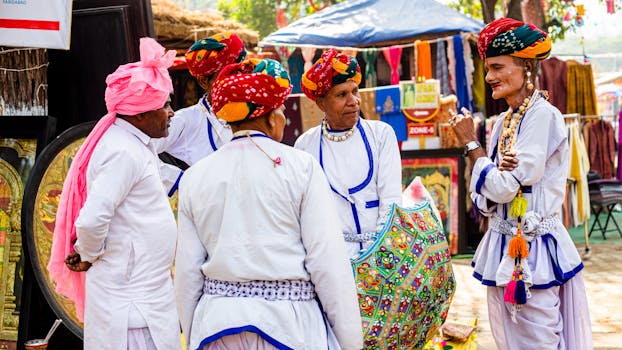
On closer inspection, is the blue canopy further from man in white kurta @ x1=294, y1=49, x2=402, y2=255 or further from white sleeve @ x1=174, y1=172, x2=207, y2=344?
white sleeve @ x1=174, y1=172, x2=207, y2=344

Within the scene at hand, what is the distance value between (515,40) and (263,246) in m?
2.06

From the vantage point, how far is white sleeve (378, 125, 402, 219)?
14.0 ft

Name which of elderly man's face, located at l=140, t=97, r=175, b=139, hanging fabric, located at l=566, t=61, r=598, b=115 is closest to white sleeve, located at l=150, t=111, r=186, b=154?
A: elderly man's face, located at l=140, t=97, r=175, b=139

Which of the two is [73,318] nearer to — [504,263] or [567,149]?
[504,263]

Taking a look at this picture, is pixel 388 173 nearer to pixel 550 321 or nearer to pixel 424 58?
pixel 550 321

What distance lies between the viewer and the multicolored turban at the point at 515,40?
4117 millimetres

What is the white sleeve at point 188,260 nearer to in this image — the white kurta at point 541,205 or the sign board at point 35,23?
the white kurta at point 541,205

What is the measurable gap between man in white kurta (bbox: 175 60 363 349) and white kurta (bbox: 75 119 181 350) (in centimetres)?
63

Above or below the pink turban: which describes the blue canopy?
above

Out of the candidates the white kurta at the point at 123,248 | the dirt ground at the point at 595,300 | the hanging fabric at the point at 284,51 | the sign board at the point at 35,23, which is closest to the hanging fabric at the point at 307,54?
the hanging fabric at the point at 284,51

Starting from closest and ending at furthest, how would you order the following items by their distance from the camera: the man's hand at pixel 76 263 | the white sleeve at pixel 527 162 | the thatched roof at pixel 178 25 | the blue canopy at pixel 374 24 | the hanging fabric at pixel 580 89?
the man's hand at pixel 76 263 < the white sleeve at pixel 527 162 < the thatched roof at pixel 178 25 < the blue canopy at pixel 374 24 < the hanging fabric at pixel 580 89

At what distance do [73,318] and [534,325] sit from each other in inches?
109

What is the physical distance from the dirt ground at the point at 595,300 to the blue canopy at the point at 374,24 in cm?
391

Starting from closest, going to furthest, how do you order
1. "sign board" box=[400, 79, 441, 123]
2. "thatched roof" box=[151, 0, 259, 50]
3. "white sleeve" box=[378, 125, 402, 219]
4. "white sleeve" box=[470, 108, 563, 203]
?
"white sleeve" box=[470, 108, 563, 203]
"white sleeve" box=[378, 125, 402, 219]
"thatched roof" box=[151, 0, 259, 50]
"sign board" box=[400, 79, 441, 123]
